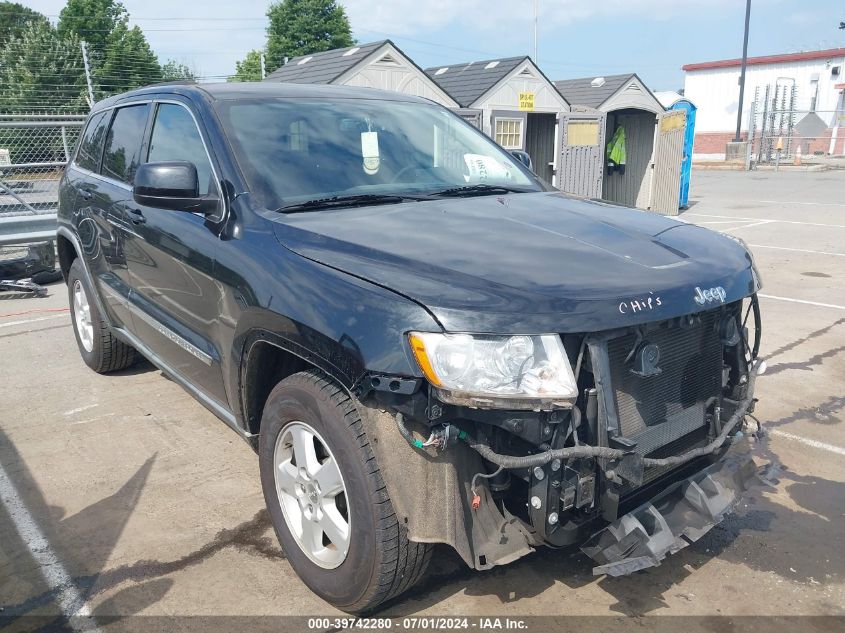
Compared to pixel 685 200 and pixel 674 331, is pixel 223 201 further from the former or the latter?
pixel 685 200

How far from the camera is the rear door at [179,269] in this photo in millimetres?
3176

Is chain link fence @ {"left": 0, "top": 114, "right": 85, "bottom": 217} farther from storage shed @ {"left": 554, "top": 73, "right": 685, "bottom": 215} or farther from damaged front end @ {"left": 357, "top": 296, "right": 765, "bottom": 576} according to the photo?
storage shed @ {"left": 554, "top": 73, "right": 685, "bottom": 215}

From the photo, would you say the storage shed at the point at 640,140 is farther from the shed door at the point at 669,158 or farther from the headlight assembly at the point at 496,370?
the headlight assembly at the point at 496,370

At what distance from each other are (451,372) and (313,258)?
742mm

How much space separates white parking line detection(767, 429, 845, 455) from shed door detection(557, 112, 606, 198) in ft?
35.2

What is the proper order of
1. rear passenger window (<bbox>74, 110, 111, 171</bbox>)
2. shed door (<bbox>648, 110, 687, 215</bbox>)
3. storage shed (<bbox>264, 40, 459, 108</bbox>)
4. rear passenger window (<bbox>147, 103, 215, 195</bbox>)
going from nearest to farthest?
1. rear passenger window (<bbox>147, 103, 215, 195</bbox>)
2. rear passenger window (<bbox>74, 110, 111, 171</bbox>)
3. storage shed (<bbox>264, 40, 459, 108</bbox>)
4. shed door (<bbox>648, 110, 687, 215</bbox>)

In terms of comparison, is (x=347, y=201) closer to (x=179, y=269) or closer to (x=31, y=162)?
(x=179, y=269)

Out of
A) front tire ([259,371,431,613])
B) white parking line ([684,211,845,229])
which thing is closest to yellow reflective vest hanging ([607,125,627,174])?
white parking line ([684,211,845,229])

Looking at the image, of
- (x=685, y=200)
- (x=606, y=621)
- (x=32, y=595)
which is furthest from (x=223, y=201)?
(x=685, y=200)

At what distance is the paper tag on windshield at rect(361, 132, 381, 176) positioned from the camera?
11.1 feet

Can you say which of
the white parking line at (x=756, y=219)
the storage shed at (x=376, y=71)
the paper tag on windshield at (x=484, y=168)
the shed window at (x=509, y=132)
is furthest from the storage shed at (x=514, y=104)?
the paper tag on windshield at (x=484, y=168)

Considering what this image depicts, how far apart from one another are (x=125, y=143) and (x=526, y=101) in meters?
12.1

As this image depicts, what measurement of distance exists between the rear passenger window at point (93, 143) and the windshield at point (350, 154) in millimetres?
1827

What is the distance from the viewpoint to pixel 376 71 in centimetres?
1364
